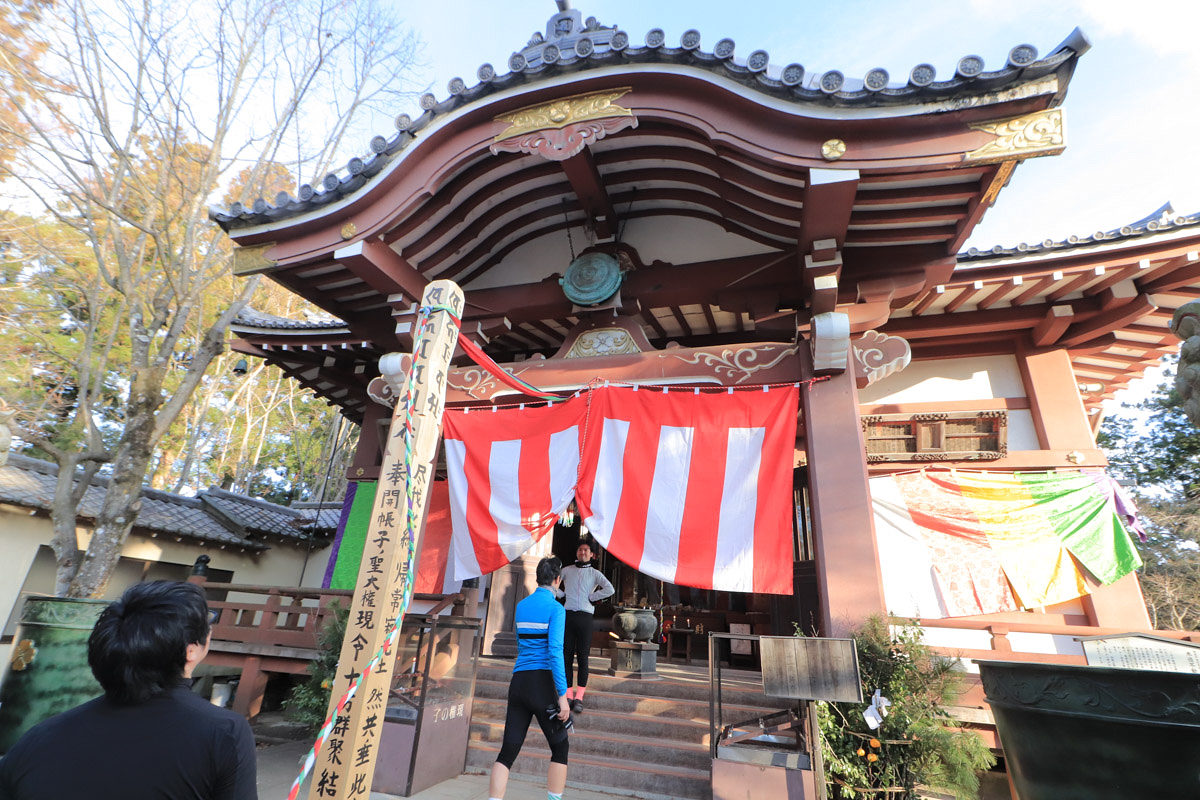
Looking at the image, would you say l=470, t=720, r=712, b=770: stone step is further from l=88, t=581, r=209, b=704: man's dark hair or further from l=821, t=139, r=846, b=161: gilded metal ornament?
l=821, t=139, r=846, b=161: gilded metal ornament

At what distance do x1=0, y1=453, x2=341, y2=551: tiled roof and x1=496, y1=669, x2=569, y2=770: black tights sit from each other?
359 inches

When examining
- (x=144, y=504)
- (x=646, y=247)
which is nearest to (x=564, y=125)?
(x=646, y=247)

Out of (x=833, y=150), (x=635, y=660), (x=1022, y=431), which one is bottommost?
(x=635, y=660)

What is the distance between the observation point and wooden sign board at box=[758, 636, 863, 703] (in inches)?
167

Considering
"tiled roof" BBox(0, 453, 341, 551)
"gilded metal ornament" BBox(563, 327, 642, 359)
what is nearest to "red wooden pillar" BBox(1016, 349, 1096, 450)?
"gilded metal ornament" BBox(563, 327, 642, 359)

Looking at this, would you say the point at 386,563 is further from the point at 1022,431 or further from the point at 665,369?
the point at 1022,431

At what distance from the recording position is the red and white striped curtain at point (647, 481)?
5.62 metres

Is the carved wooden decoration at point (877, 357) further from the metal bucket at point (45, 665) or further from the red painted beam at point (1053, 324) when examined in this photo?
the metal bucket at point (45, 665)

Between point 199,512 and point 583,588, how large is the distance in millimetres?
11178

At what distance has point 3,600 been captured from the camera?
9539 mm

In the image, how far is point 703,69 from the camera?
5.52m

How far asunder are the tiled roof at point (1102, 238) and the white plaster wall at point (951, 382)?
1615mm

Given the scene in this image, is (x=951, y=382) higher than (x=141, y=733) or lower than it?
higher

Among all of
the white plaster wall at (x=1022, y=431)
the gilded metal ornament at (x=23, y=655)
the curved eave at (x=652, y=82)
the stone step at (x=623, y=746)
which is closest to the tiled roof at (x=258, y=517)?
the curved eave at (x=652, y=82)
